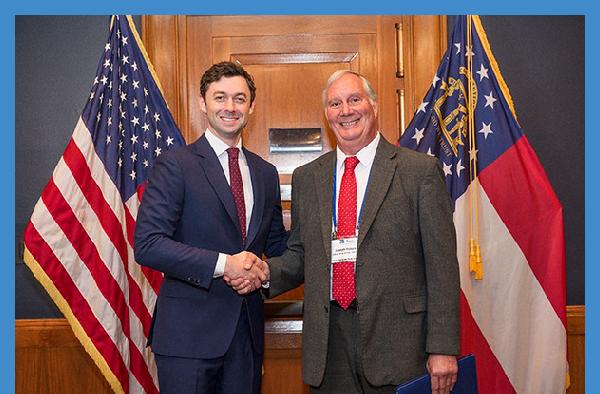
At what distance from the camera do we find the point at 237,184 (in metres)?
2.34

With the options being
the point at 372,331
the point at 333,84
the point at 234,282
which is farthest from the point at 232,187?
the point at 372,331

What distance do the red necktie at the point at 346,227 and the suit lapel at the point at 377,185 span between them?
0.19 ft

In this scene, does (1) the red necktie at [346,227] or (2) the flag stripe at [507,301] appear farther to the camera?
(2) the flag stripe at [507,301]

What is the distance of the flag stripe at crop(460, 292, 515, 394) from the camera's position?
297 centimetres

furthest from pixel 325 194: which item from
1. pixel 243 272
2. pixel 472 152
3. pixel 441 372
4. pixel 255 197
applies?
pixel 472 152

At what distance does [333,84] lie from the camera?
7.50 ft

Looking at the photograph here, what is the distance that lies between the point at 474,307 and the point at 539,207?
578mm

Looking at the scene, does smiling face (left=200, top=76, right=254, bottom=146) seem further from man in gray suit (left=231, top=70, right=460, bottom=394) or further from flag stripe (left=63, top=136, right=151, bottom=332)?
flag stripe (left=63, top=136, right=151, bottom=332)

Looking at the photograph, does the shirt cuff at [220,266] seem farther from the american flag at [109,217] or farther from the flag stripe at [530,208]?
the flag stripe at [530,208]

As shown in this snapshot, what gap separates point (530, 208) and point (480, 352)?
0.74 meters

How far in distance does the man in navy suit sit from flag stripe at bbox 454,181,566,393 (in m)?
1.16

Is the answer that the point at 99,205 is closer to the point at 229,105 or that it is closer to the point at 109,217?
the point at 109,217

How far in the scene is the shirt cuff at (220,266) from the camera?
215 cm

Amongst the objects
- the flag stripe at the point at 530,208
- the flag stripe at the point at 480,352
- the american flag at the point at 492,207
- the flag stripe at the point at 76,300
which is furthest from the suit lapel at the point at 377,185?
the flag stripe at the point at 76,300
